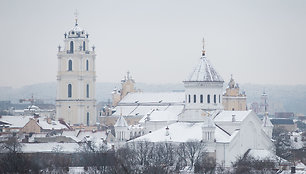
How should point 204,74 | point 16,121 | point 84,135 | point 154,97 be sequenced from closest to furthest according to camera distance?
point 204,74, point 84,135, point 16,121, point 154,97

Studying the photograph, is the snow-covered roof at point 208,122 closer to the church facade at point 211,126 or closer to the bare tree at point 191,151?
the church facade at point 211,126

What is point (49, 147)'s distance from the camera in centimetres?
7250

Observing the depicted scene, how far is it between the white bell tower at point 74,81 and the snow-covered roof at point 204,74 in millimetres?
34590

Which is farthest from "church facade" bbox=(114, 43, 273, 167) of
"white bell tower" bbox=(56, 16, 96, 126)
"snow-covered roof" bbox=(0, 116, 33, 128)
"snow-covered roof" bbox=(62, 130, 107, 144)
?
"white bell tower" bbox=(56, 16, 96, 126)

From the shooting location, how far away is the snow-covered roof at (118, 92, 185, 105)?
98250 millimetres

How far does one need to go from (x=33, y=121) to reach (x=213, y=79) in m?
23.5

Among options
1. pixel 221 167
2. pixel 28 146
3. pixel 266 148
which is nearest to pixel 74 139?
pixel 28 146

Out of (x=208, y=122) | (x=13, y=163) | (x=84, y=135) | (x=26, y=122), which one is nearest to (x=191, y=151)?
(x=208, y=122)

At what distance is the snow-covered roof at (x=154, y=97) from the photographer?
98.2m

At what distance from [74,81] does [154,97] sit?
1097cm

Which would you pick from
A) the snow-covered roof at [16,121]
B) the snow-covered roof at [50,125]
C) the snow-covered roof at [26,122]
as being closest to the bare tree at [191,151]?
the snow-covered roof at [50,125]

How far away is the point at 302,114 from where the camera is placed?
166625 millimetres

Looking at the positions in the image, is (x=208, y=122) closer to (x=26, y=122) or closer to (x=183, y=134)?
(x=183, y=134)

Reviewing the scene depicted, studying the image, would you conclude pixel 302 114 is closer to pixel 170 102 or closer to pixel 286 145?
pixel 170 102
